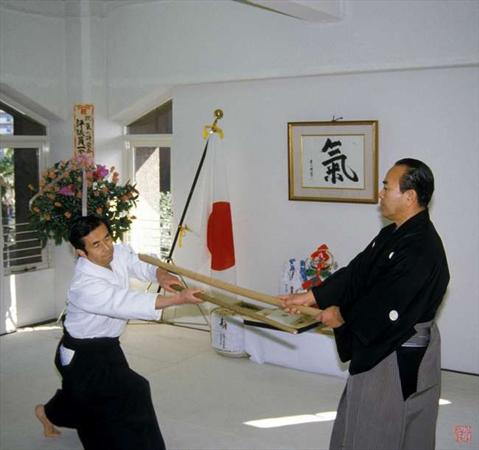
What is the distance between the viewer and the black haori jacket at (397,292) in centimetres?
296

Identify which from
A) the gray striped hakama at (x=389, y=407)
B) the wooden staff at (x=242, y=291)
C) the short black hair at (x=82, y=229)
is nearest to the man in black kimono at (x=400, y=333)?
the gray striped hakama at (x=389, y=407)

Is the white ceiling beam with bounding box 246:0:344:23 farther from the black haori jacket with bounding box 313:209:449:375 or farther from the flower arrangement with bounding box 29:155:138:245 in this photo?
the black haori jacket with bounding box 313:209:449:375

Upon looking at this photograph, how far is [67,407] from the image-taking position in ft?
12.7

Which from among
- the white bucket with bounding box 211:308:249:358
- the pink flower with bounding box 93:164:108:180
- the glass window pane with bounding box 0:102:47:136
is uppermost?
the glass window pane with bounding box 0:102:47:136

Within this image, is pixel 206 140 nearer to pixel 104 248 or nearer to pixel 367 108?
pixel 367 108

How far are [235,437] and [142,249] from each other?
3.04 m

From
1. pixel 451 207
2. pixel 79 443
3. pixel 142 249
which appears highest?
→ pixel 451 207

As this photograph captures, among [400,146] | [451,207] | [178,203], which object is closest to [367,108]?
[400,146]

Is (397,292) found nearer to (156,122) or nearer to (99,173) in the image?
(99,173)

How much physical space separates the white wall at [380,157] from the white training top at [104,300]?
6.97ft

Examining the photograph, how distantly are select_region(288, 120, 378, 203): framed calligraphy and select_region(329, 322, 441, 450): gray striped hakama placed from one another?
2287mm

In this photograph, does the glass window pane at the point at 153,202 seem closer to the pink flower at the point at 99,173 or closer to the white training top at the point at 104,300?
the pink flower at the point at 99,173

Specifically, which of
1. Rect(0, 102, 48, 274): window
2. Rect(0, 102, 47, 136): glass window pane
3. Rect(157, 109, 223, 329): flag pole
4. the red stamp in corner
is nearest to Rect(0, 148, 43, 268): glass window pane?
Rect(0, 102, 48, 274): window

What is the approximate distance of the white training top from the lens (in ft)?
10.9
